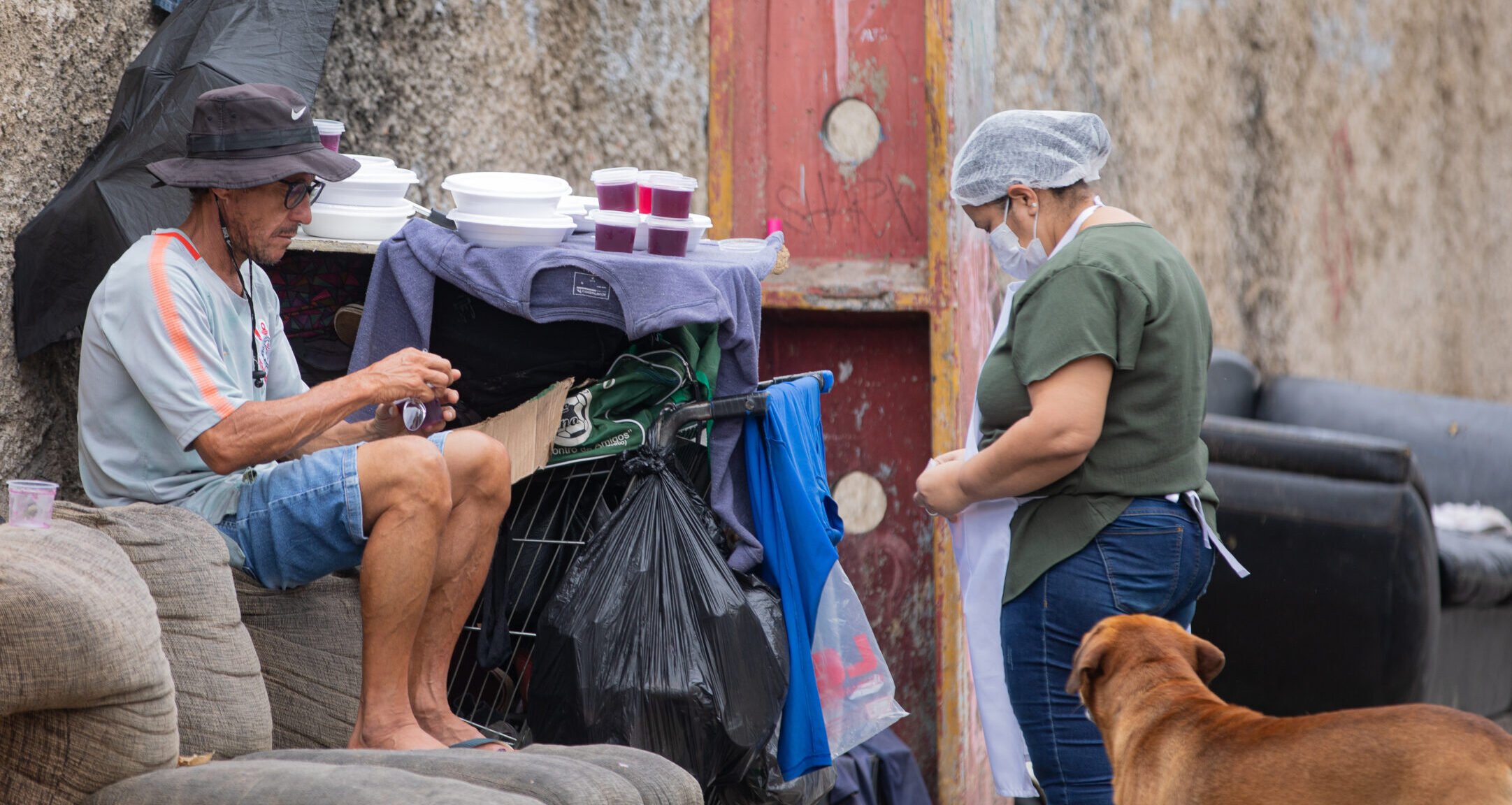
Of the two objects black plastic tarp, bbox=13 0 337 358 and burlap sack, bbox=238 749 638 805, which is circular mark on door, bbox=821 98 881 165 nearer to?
black plastic tarp, bbox=13 0 337 358

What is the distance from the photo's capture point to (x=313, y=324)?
134 inches

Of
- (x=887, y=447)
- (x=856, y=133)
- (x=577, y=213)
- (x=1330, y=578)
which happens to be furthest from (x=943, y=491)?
(x=1330, y=578)

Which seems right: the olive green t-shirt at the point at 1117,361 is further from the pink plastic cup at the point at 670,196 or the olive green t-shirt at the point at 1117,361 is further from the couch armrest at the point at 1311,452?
the couch armrest at the point at 1311,452

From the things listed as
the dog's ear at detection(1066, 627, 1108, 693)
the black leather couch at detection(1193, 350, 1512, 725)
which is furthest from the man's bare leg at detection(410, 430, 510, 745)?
the black leather couch at detection(1193, 350, 1512, 725)

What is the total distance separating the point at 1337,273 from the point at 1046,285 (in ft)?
22.1

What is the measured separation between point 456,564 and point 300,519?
1.17 feet

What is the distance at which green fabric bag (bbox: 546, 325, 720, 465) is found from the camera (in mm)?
3086

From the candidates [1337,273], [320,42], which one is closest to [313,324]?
[320,42]

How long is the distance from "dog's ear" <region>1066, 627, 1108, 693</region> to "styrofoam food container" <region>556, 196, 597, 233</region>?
173 centimetres

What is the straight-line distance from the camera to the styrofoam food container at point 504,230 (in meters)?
3.05

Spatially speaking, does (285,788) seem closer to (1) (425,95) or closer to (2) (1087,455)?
(2) (1087,455)

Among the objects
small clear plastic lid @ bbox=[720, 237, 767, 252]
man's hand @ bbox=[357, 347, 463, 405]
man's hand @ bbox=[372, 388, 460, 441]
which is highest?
small clear plastic lid @ bbox=[720, 237, 767, 252]

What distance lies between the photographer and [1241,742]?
2.14 meters

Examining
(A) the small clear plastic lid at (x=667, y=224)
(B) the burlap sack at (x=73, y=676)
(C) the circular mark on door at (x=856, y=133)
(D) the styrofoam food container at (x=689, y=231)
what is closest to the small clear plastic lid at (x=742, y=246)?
(D) the styrofoam food container at (x=689, y=231)
